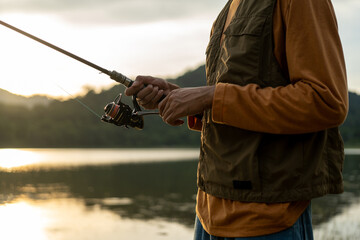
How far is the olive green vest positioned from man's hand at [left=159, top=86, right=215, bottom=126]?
9 cm

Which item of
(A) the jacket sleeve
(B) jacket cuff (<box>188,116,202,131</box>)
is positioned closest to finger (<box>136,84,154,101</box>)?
(B) jacket cuff (<box>188,116,202,131</box>)

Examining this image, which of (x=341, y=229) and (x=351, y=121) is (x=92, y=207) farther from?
(x=351, y=121)

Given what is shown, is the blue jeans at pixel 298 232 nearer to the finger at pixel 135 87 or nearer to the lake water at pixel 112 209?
the finger at pixel 135 87

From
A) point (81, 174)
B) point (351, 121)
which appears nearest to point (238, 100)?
point (81, 174)

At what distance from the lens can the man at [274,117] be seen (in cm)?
144

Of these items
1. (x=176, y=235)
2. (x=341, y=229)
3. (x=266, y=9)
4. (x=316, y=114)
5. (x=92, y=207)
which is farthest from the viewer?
(x=92, y=207)

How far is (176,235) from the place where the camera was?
19438 mm

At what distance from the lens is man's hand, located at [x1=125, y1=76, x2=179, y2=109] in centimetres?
202

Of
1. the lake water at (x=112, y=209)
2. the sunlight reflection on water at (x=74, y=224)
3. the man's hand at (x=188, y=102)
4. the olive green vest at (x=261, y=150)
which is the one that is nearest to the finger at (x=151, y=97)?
the man's hand at (x=188, y=102)

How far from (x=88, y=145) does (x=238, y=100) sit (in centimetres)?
10573

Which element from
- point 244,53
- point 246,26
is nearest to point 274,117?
point 244,53

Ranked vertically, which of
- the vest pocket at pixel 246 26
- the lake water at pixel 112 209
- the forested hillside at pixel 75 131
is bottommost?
the forested hillside at pixel 75 131

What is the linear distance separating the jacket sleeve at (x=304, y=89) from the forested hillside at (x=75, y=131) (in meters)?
97.4

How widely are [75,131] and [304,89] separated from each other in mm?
106000
